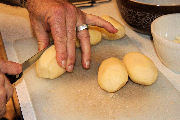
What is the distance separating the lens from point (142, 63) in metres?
1.08

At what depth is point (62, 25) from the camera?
106 centimetres

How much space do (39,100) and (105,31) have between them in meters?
0.52

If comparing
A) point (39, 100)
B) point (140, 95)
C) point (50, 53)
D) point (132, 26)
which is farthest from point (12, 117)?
point (132, 26)

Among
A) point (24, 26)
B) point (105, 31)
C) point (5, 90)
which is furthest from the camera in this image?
point (24, 26)

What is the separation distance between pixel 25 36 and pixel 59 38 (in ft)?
1.53

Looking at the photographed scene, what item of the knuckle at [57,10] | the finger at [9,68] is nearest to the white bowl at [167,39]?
the knuckle at [57,10]

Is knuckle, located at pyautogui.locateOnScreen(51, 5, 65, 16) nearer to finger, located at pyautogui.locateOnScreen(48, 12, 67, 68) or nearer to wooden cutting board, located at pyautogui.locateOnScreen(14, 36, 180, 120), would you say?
finger, located at pyautogui.locateOnScreen(48, 12, 67, 68)

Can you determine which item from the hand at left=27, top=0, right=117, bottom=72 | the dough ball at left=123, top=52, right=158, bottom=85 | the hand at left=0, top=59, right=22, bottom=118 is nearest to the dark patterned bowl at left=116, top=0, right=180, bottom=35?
the hand at left=27, top=0, right=117, bottom=72

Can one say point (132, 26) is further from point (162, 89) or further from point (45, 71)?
point (45, 71)

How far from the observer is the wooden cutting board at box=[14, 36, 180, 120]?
958 mm

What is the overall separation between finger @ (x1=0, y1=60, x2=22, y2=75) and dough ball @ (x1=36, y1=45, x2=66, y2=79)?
126mm

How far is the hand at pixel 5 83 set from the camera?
2.85ft

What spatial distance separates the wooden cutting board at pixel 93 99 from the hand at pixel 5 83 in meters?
0.13

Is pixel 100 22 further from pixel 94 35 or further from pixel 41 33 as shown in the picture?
pixel 41 33
